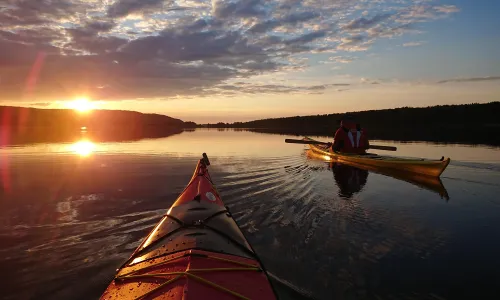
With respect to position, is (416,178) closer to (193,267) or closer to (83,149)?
(193,267)

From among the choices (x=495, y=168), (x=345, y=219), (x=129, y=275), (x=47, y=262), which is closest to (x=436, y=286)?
(x=345, y=219)

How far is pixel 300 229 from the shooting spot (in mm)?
8031

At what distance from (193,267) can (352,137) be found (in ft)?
55.1

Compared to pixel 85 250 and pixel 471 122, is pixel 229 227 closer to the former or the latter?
pixel 85 250

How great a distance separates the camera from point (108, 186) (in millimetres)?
13086

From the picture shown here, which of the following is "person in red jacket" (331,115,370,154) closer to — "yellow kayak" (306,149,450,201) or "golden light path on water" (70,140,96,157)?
"yellow kayak" (306,149,450,201)

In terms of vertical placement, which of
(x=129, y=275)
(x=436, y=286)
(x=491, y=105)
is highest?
(x=491, y=105)

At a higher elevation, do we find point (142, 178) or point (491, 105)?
point (491, 105)

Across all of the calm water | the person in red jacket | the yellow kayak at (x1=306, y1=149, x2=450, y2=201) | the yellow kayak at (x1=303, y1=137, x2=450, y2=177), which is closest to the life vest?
the person in red jacket

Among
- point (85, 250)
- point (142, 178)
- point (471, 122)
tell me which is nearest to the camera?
point (85, 250)

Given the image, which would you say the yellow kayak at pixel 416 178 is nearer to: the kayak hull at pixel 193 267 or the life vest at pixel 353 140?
the life vest at pixel 353 140

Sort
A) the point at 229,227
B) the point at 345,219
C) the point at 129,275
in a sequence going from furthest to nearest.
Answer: the point at 345,219, the point at 229,227, the point at 129,275

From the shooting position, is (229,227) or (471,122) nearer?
(229,227)

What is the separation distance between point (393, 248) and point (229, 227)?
370cm
